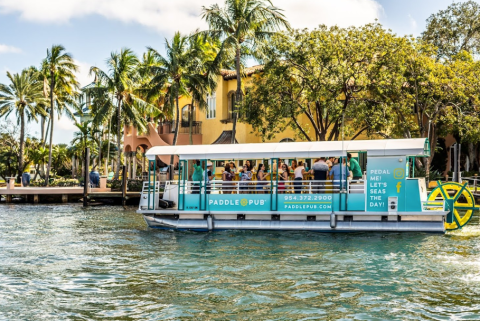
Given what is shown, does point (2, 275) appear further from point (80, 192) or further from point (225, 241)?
point (80, 192)

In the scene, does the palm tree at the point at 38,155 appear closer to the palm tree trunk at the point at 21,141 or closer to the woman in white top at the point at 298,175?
the palm tree trunk at the point at 21,141

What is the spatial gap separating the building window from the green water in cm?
2387

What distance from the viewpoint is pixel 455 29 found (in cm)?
4294

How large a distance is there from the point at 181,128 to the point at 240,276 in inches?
1306

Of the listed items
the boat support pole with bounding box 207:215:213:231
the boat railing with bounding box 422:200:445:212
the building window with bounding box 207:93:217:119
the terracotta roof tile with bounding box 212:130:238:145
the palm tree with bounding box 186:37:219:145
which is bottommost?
the boat support pole with bounding box 207:215:213:231

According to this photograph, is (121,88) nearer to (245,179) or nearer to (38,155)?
(38,155)

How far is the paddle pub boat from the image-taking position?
1700 centimetres

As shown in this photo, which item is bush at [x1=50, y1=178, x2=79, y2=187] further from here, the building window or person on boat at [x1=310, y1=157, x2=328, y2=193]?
person on boat at [x1=310, y1=157, x2=328, y2=193]

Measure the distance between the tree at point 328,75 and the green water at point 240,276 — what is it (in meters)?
12.1

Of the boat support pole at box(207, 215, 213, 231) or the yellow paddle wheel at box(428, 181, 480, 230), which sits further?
the boat support pole at box(207, 215, 213, 231)

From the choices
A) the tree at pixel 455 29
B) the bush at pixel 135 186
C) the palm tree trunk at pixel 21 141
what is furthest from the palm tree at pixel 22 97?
the tree at pixel 455 29

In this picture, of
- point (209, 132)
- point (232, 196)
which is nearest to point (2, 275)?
point (232, 196)

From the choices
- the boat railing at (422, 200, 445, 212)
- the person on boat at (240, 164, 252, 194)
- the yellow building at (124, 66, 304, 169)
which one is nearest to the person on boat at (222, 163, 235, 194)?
the person on boat at (240, 164, 252, 194)

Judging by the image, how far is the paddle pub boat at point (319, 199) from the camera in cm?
1700
